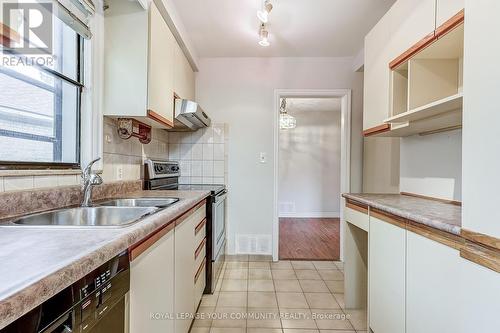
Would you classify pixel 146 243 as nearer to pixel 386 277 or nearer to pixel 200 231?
pixel 200 231

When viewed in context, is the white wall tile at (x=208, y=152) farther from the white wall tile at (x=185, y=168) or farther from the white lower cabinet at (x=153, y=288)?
the white lower cabinet at (x=153, y=288)

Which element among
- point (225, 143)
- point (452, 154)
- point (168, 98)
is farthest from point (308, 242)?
point (168, 98)

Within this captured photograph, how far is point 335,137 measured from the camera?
18.4 ft

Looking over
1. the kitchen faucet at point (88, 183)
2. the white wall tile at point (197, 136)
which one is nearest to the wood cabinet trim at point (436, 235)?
the kitchen faucet at point (88, 183)

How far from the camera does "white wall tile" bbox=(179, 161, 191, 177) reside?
10.3ft

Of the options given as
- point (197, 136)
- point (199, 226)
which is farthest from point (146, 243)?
point (197, 136)

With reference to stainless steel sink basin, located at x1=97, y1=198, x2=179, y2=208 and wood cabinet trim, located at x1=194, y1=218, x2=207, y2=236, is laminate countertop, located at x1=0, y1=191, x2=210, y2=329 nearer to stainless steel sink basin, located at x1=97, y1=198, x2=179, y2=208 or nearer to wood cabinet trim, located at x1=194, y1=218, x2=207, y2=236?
stainless steel sink basin, located at x1=97, y1=198, x2=179, y2=208

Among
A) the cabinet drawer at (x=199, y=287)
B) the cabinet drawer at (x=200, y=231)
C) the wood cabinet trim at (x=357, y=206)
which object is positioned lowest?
the cabinet drawer at (x=199, y=287)

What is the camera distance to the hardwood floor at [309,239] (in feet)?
10.7

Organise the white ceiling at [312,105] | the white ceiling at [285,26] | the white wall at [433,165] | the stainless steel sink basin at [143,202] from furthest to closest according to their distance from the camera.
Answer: the white ceiling at [312,105] < the white ceiling at [285,26] < the stainless steel sink basin at [143,202] < the white wall at [433,165]

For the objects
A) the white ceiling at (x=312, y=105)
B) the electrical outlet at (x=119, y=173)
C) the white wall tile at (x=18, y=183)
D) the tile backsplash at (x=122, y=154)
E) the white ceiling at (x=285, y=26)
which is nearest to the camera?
the white wall tile at (x=18, y=183)

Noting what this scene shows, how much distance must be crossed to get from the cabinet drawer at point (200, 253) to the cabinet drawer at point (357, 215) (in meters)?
1.15

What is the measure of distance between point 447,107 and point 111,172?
201cm

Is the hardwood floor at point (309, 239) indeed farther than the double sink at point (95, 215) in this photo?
Yes
